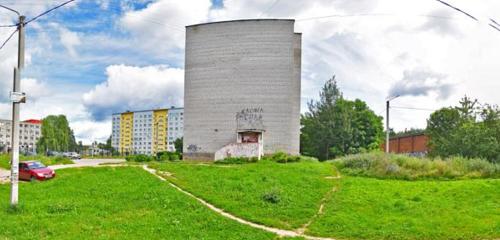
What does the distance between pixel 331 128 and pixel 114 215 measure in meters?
48.5

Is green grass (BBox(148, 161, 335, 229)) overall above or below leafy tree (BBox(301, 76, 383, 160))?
below

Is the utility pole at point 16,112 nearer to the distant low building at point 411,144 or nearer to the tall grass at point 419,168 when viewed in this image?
the tall grass at point 419,168

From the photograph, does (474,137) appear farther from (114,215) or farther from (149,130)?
(149,130)

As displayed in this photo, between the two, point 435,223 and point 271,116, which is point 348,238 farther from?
point 271,116

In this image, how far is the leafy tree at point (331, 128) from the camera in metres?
64.4

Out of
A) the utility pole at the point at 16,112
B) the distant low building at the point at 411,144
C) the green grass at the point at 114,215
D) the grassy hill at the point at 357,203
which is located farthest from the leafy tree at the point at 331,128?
the utility pole at the point at 16,112

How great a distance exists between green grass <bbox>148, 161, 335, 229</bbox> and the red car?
9.02m

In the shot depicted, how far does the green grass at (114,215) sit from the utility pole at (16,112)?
0.76 meters

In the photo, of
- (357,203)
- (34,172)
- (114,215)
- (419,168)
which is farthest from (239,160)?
(114,215)

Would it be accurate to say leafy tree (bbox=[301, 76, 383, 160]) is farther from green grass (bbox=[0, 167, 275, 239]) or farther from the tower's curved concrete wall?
green grass (bbox=[0, 167, 275, 239])

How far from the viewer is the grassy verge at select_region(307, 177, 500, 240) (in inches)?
644

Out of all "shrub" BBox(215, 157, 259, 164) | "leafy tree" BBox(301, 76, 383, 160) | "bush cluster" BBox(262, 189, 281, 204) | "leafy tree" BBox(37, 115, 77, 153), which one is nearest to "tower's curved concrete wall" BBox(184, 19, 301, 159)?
"shrub" BBox(215, 157, 259, 164)

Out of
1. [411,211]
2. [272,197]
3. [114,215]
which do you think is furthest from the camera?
[272,197]

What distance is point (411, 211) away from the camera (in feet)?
63.1
